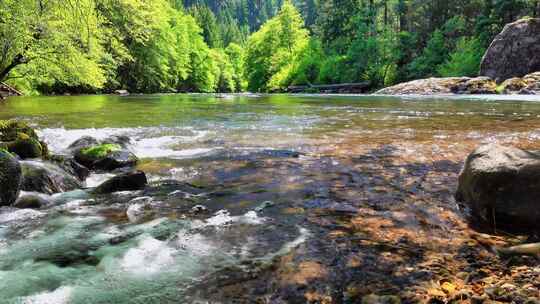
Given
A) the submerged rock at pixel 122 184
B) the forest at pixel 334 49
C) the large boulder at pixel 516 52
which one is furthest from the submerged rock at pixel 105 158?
Answer: the large boulder at pixel 516 52

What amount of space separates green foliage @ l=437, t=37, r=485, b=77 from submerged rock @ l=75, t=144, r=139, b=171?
1666 inches

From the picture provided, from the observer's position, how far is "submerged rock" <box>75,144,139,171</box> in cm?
838

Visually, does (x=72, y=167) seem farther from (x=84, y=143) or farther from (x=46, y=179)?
(x=84, y=143)

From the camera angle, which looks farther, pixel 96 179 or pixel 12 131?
pixel 12 131

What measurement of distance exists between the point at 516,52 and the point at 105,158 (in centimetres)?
3709

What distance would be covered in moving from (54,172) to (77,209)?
1.66m

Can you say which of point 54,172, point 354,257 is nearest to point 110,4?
point 54,172

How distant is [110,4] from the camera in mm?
15109

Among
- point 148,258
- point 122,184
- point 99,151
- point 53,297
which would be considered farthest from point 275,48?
point 53,297

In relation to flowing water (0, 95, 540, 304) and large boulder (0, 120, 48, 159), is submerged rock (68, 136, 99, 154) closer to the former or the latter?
flowing water (0, 95, 540, 304)

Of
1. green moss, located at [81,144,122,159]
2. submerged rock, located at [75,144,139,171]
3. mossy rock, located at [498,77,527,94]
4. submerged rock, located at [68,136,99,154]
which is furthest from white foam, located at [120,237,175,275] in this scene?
mossy rock, located at [498,77,527,94]

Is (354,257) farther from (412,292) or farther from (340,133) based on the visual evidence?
(340,133)

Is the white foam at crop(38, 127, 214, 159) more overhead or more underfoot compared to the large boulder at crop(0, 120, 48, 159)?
more underfoot

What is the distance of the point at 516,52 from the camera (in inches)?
1394
